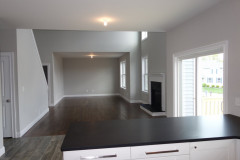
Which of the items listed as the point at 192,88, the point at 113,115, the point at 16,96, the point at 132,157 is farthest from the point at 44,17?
the point at 113,115

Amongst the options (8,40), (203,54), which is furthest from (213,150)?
(8,40)

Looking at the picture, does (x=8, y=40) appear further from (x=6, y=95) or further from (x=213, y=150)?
(x=213, y=150)

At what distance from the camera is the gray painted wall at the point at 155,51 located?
232 inches

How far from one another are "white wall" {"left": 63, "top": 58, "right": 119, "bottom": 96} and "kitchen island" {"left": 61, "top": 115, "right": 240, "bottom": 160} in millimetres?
9351

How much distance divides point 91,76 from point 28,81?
22.0 ft

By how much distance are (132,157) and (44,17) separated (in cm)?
279

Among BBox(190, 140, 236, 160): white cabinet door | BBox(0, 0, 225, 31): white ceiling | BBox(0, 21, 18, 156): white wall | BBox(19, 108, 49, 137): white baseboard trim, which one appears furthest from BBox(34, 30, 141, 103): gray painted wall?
BBox(190, 140, 236, 160): white cabinet door

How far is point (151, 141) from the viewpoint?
1.50m

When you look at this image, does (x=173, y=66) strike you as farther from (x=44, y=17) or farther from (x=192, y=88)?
(x=44, y=17)

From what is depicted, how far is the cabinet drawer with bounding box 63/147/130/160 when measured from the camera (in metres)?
1.42

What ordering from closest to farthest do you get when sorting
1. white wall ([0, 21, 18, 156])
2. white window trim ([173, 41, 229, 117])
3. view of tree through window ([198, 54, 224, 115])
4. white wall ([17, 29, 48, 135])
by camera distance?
white window trim ([173, 41, 229, 117]), view of tree through window ([198, 54, 224, 115]), white wall ([0, 21, 18, 156]), white wall ([17, 29, 48, 135])

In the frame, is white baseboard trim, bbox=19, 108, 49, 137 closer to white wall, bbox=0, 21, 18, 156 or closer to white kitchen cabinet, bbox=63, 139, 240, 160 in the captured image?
white wall, bbox=0, 21, 18, 156

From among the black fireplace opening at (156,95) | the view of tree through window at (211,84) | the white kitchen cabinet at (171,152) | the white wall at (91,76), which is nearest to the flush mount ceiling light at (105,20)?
the view of tree through window at (211,84)

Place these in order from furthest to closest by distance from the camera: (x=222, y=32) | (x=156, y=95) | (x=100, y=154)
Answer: (x=156, y=95) → (x=222, y=32) → (x=100, y=154)
